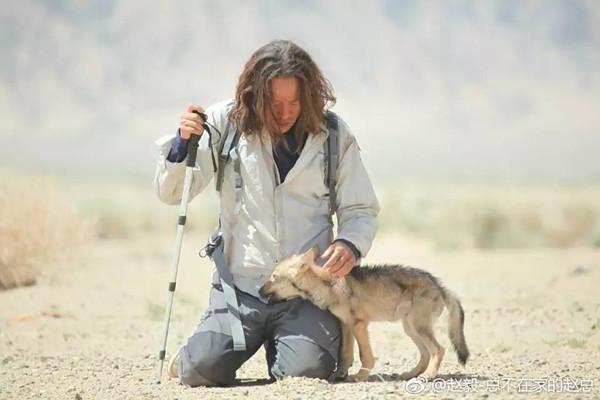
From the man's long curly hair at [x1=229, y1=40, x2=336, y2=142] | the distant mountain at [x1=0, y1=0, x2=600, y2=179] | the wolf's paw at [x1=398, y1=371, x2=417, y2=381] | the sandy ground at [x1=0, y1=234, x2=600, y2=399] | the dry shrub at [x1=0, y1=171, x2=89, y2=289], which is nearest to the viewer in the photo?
the sandy ground at [x1=0, y1=234, x2=600, y2=399]

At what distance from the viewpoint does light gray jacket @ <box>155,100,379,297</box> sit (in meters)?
7.03

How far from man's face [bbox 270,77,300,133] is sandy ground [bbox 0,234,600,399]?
4.96 ft

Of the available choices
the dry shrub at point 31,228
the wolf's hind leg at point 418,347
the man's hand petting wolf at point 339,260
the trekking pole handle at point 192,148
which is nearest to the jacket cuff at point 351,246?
the man's hand petting wolf at point 339,260

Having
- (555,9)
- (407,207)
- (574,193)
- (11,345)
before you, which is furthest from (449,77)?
(11,345)

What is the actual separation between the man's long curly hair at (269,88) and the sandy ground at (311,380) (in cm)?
150

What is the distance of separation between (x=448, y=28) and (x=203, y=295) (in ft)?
177

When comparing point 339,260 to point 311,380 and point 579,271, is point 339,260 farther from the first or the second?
point 579,271

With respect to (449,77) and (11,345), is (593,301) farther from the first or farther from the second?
(449,77)

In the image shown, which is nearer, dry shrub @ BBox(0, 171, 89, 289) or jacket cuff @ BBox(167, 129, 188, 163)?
jacket cuff @ BBox(167, 129, 188, 163)

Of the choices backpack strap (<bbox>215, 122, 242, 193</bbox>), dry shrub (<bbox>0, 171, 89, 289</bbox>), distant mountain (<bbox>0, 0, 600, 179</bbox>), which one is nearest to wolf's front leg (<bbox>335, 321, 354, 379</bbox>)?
backpack strap (<bbox>215, 122, 242, 193</bbox>)

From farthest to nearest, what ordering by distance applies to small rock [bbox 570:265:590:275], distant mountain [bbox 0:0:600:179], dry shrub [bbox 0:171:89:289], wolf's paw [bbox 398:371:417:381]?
distant mountain [bbox 0:0:600:179] < small rock [bbox 570:265:590:275] < dry shrub [bbox 0:171:89:289] < wolf's paw [bbox 398:371:417:381]

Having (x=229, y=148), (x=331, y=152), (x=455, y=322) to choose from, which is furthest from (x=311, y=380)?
Answer: (x=229, y=148)

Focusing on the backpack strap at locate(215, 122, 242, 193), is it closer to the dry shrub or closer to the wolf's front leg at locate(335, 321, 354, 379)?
the wolf's front leg at locate(335, 321, 354, 379)

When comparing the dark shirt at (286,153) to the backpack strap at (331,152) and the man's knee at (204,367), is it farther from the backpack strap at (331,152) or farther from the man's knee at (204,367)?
the man's knee at (204,367)
